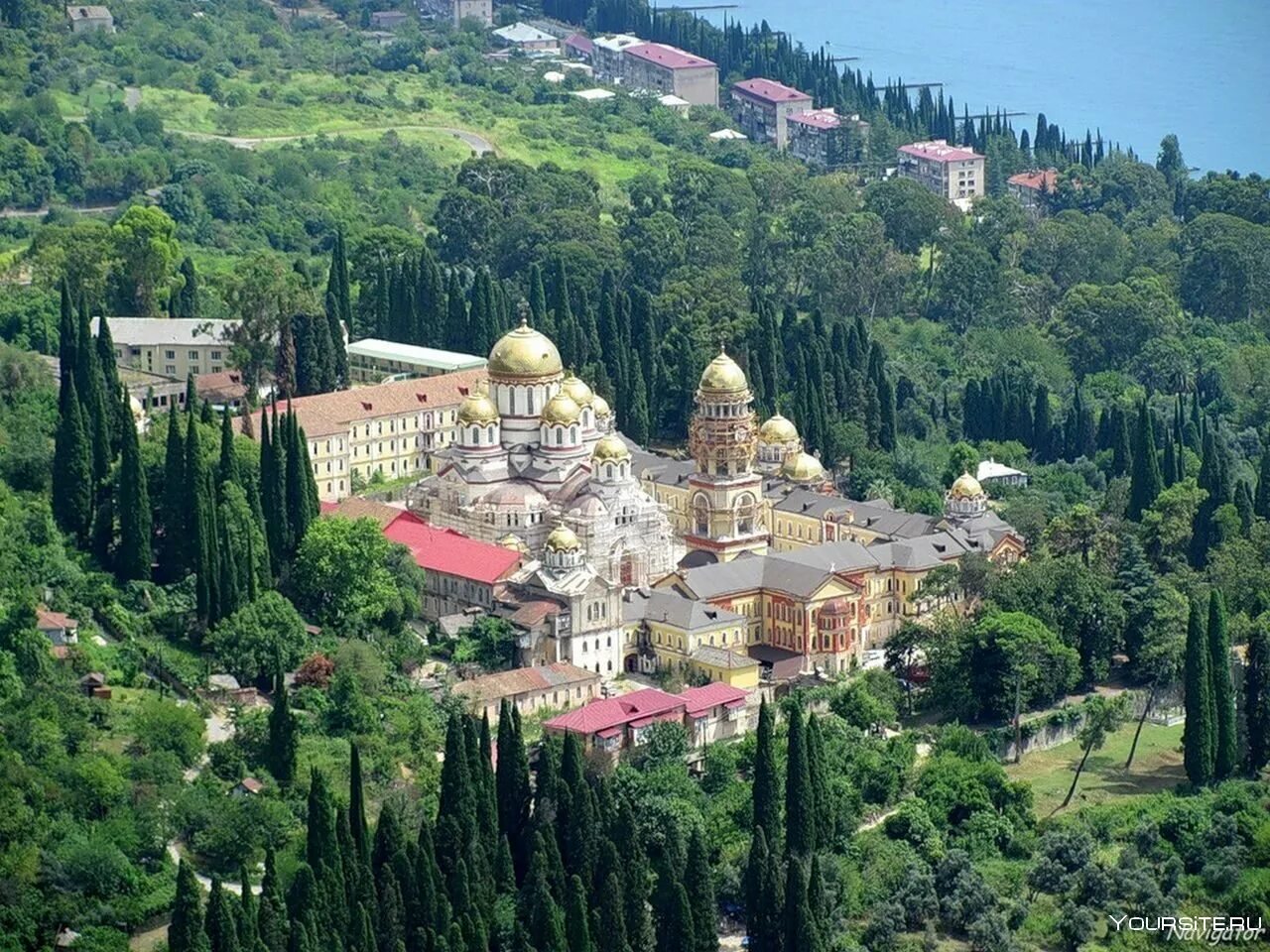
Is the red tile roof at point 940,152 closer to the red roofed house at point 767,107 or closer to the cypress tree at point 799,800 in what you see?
the red roofed house at point 767,107

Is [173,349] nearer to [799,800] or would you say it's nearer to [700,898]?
[799,800]

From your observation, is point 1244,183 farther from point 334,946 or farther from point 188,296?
point 334,946

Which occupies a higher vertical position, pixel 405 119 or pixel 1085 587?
pixel 405 119

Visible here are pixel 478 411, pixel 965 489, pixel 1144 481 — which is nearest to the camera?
pixel 478 411

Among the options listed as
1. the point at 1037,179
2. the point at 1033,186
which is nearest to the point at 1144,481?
the point at 1033,186

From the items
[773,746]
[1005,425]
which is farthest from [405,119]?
[773,746]

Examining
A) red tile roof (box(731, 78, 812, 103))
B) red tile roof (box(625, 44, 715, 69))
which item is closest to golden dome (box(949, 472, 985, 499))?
red tile roof (box(731, 78, 812, 103))

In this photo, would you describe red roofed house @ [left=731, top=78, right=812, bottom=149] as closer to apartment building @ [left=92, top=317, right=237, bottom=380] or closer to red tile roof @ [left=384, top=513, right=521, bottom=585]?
apartment building @ [left=92, top=317, right=237, bottom=380]
